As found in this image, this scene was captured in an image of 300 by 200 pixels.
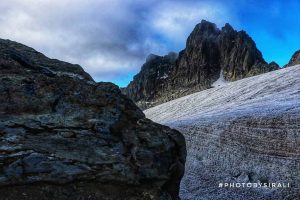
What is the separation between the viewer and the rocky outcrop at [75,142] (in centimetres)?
1479

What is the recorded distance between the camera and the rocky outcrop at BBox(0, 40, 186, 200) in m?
14.8

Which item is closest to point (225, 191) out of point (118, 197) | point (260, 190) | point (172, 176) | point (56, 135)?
point (260, 190)

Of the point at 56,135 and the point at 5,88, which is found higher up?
the point at 5,88

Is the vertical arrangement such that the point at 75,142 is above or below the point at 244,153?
below

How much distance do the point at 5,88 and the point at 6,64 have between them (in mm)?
1261

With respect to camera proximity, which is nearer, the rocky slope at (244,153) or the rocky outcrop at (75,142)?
the rocky outcrop at (75,142)

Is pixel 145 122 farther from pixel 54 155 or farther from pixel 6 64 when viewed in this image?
pixel 6 64

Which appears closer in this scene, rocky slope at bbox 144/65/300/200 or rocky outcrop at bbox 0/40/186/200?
rocky outcrop at bbox 0/40/186/200

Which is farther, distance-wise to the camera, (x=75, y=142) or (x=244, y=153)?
(x=244, y=153)

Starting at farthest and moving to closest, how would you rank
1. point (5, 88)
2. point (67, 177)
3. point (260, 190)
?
point (260, 190) → point (5, 88) → point (67, 177)

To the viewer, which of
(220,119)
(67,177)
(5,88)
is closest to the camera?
(67,177)

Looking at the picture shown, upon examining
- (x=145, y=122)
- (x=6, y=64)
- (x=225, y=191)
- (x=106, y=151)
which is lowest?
(x=225, y=191)

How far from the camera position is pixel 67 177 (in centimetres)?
1489

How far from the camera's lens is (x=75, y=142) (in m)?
15.5
